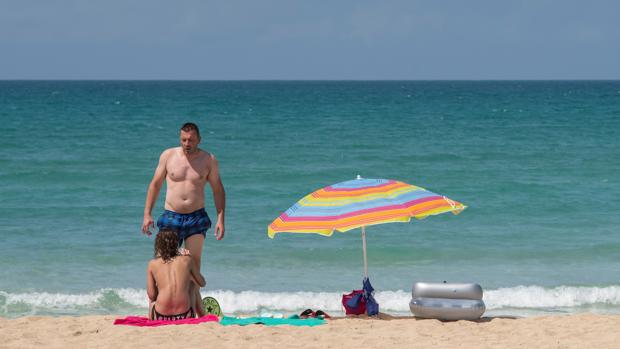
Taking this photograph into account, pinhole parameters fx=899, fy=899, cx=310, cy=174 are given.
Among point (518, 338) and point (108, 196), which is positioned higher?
point (108, 196)

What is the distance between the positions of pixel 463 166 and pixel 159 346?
15.9 meters

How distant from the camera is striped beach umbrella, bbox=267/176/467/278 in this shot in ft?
24.3

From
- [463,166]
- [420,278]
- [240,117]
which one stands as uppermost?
[240,117]

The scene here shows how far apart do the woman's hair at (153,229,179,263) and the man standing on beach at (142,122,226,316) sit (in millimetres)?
295

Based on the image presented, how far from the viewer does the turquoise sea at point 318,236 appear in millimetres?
10641

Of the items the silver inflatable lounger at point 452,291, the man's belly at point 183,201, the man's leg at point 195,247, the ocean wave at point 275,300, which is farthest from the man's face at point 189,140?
the ocean wave at point 275,300

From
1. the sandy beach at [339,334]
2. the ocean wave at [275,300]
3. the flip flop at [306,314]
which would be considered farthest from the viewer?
the ocean wave at [275,300]

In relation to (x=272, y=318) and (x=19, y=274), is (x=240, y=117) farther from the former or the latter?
(x=272, y=318)

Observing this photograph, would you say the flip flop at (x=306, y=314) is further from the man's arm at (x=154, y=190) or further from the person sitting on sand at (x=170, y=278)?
the man's arm at (x=154, y=190)

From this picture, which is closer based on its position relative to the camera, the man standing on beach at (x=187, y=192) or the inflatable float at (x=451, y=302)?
the man standing on beach at (x=187, y=192)

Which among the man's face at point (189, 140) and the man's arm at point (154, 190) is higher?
the man's face at point (189, 140)

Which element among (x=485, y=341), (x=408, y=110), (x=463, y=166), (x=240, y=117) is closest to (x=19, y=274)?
(x=485, y=341)

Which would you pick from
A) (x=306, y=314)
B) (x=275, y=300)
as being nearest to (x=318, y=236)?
(x=275, y=300)

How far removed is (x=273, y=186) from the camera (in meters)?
18.9
